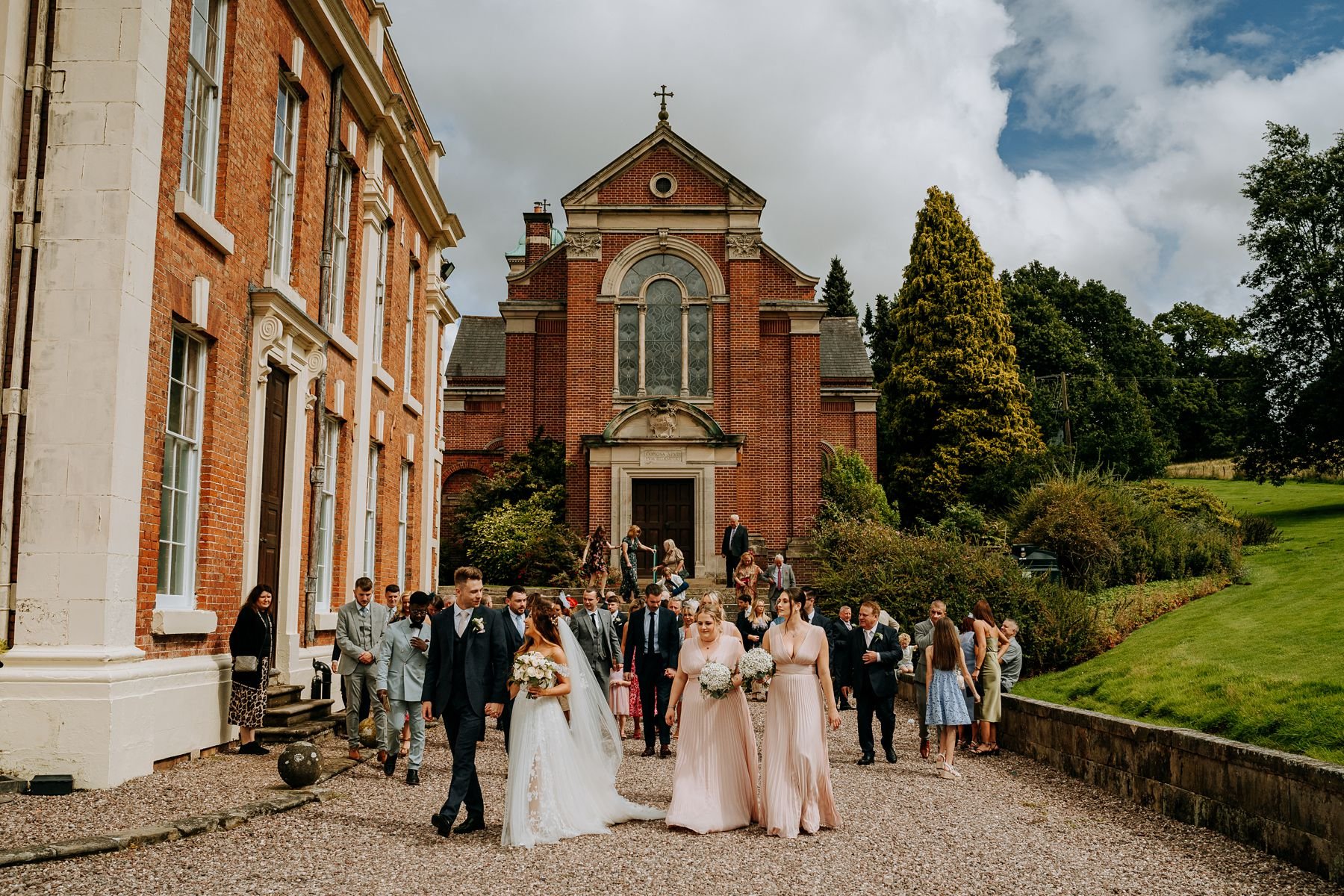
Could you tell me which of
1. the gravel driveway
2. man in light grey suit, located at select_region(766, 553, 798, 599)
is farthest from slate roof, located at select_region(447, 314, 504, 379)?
the gravel driveway

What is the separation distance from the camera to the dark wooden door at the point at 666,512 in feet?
96.1

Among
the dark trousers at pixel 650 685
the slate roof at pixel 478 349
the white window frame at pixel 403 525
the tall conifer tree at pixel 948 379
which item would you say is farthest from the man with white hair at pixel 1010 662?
the slate roof at pixel 478 349

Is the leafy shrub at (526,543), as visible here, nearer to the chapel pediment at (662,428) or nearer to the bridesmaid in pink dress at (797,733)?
the chapel pediment at (662,428)

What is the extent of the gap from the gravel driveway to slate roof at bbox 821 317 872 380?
2718cm

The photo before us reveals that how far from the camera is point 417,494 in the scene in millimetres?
20906

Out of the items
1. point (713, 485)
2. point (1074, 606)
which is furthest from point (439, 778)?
point (713, 485)

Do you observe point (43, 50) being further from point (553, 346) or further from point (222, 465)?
point (553, 346)

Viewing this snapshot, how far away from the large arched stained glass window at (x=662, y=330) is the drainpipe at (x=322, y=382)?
1579 cm

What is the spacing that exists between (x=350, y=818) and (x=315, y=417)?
280 inches

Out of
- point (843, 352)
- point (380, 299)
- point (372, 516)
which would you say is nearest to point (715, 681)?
point (372, 516)

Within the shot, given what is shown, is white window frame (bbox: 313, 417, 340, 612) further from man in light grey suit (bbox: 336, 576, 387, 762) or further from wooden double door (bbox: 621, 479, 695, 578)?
wooden double door (bbox: 621, 479, 695, 578)

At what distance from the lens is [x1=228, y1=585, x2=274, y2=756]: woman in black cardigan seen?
10641 mm

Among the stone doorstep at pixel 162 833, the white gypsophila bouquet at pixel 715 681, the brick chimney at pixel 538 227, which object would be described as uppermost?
the brick chimney at pixel 538 227

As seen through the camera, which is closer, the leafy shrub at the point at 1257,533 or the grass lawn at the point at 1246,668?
the grass lawn at the point at 1246,668
